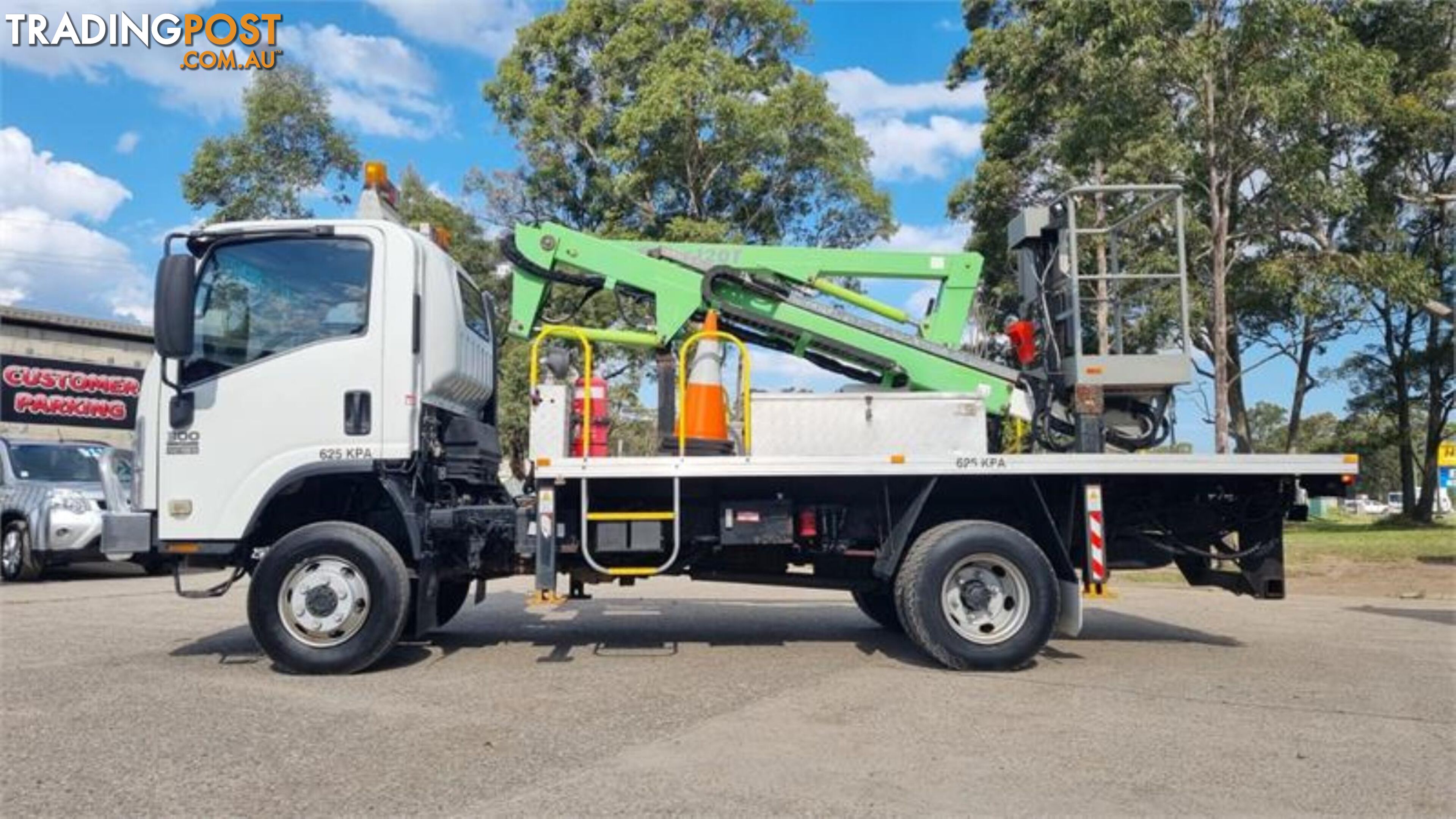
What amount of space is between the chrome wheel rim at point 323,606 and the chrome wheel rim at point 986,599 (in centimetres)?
371

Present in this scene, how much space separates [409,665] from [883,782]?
152 inches

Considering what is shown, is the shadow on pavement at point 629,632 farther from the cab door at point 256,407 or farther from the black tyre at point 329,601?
the cab door at point 256,407

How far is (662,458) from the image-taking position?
704 cm

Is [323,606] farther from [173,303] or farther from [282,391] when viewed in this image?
[173,303]

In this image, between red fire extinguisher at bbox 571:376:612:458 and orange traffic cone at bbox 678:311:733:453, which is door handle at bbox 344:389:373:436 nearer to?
red fire extinguisher at bbox 571:376:612:458

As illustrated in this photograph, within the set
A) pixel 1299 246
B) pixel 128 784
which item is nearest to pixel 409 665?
pixel 128 784

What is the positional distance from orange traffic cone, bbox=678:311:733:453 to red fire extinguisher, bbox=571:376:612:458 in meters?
0.53

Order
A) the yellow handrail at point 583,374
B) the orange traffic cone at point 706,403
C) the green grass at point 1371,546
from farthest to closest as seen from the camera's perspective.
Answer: the green grass at point 1371,546, the orange traffic cone at point 706,403, the yellow handrail at point 583,374

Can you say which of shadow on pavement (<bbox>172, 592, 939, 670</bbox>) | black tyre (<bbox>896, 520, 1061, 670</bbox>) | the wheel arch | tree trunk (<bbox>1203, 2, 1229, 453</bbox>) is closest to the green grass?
tree trunk (<bbox>1203, 2, 1229, 453</bbox>)

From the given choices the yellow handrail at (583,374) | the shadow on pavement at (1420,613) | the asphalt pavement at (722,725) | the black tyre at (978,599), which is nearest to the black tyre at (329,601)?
the asphalt pavement at (722,725)

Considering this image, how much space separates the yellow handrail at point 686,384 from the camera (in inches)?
284

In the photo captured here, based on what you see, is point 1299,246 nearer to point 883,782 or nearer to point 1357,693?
point 1357,693

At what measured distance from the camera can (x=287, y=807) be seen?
13.9ft

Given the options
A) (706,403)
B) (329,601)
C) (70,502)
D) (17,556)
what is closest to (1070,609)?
(706,403)
